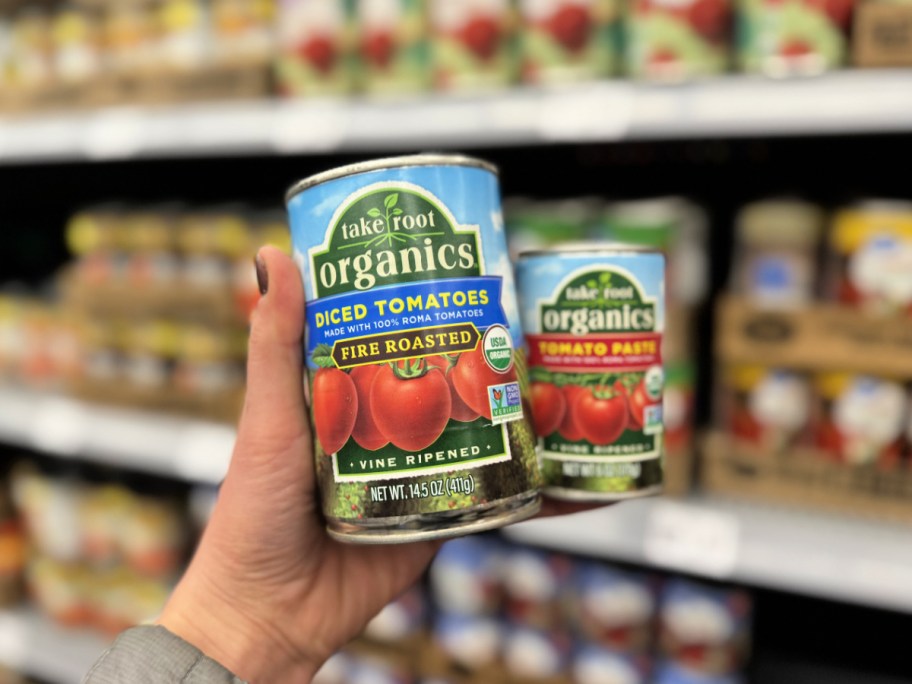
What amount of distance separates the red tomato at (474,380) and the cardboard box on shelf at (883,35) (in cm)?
62

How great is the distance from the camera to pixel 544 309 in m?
0.72

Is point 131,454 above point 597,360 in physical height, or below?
below

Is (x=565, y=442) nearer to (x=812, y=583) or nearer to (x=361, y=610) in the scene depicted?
(x=361, y=610)

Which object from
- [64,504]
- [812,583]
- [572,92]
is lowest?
[64,504]

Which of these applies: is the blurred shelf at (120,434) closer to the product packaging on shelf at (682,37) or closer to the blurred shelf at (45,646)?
the blurred shelf at (45,646)

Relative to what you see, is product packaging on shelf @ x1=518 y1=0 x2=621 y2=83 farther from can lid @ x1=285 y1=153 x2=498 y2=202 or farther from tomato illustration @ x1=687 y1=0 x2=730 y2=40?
can lid @ x1=285 y1=153 x2=498 y2=202

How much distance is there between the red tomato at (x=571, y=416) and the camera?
0.71 metres

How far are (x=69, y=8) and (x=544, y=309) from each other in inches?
57.1

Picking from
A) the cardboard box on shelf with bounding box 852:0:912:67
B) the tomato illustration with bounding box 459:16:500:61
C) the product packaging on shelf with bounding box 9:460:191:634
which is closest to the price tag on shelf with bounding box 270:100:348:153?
the tomato illustration with bounding box 459:16:500:61

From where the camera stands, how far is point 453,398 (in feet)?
1.95

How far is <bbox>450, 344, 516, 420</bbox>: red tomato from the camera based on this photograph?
1.95ft

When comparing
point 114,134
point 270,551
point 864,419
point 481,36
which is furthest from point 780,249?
point 114,134

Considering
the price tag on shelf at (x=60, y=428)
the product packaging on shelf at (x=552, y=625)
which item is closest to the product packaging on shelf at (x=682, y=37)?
the product packaging on shelf at (x=552, y=625)

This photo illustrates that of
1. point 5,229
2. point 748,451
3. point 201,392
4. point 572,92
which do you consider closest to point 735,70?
point 572,92
